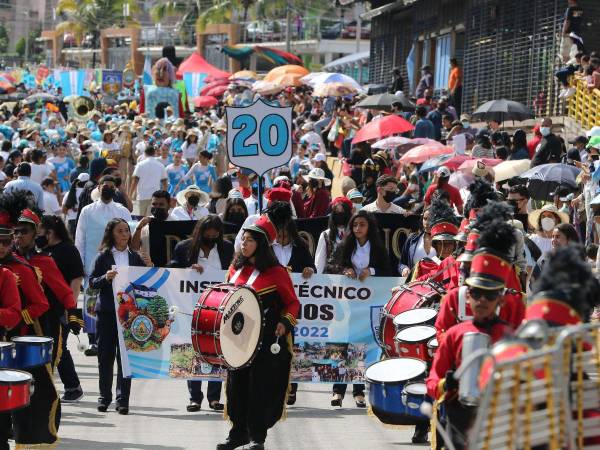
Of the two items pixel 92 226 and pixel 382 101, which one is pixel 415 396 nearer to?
pixel 92 226

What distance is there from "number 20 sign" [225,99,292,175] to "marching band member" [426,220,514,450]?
751cm

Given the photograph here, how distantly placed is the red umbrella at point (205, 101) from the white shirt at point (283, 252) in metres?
A: 38.8

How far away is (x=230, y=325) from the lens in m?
10.1

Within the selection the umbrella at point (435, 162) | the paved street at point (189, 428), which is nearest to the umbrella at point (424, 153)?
the umbrella at point (435, 162)

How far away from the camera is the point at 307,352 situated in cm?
1277

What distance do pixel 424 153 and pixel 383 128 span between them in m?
2.88

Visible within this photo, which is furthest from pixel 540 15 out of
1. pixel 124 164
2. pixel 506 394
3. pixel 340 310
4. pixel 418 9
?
pixel 506 394

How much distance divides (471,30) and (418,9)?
7105 millimetres

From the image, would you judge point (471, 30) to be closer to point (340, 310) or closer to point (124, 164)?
point (124, 164)

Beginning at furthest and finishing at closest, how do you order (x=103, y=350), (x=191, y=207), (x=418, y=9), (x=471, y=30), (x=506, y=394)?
(x=418, y=9) < (x=471, y=30) < (x=191, y=207) < (x=103, y=350) < (x=506, y=394)

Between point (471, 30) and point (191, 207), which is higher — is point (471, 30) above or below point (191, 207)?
above

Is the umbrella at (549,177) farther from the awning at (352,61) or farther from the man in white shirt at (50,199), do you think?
the awning at (352,61)

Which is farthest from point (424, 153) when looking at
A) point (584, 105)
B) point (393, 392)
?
point (393, 392)

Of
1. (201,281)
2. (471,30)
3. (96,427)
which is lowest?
(96,427)
